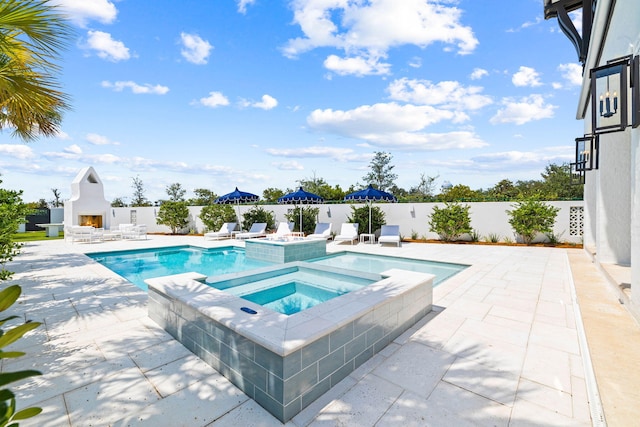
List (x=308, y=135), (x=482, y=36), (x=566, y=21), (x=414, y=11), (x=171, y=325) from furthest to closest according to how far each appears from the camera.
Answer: (x=308, y=135), (x=482, y=36), (x=566, y=21), (x=414, y=11), (x=171, y=325)

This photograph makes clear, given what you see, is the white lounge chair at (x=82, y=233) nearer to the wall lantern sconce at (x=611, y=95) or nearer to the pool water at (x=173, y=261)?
the pool water at (x=173, y=261)

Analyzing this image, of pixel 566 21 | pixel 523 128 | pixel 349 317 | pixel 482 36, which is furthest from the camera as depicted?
pixel 523 128

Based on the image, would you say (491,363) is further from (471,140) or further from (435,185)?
(435,185)

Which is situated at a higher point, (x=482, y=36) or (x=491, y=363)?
(x=482, y=36)

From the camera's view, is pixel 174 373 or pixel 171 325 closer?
pixel 174 373

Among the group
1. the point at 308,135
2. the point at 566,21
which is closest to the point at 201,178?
the point at 308,135

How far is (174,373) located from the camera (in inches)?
116

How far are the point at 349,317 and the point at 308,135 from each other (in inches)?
797

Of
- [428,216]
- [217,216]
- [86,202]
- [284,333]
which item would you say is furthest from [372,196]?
[86,202]

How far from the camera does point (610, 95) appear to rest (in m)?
4.20

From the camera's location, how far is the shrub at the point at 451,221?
12.6 meters

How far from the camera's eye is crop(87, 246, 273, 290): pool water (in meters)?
8.88

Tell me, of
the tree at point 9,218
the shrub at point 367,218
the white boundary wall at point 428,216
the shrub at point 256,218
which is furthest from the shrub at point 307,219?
the tree at point 9,218

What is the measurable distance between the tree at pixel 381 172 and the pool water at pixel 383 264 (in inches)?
1008
